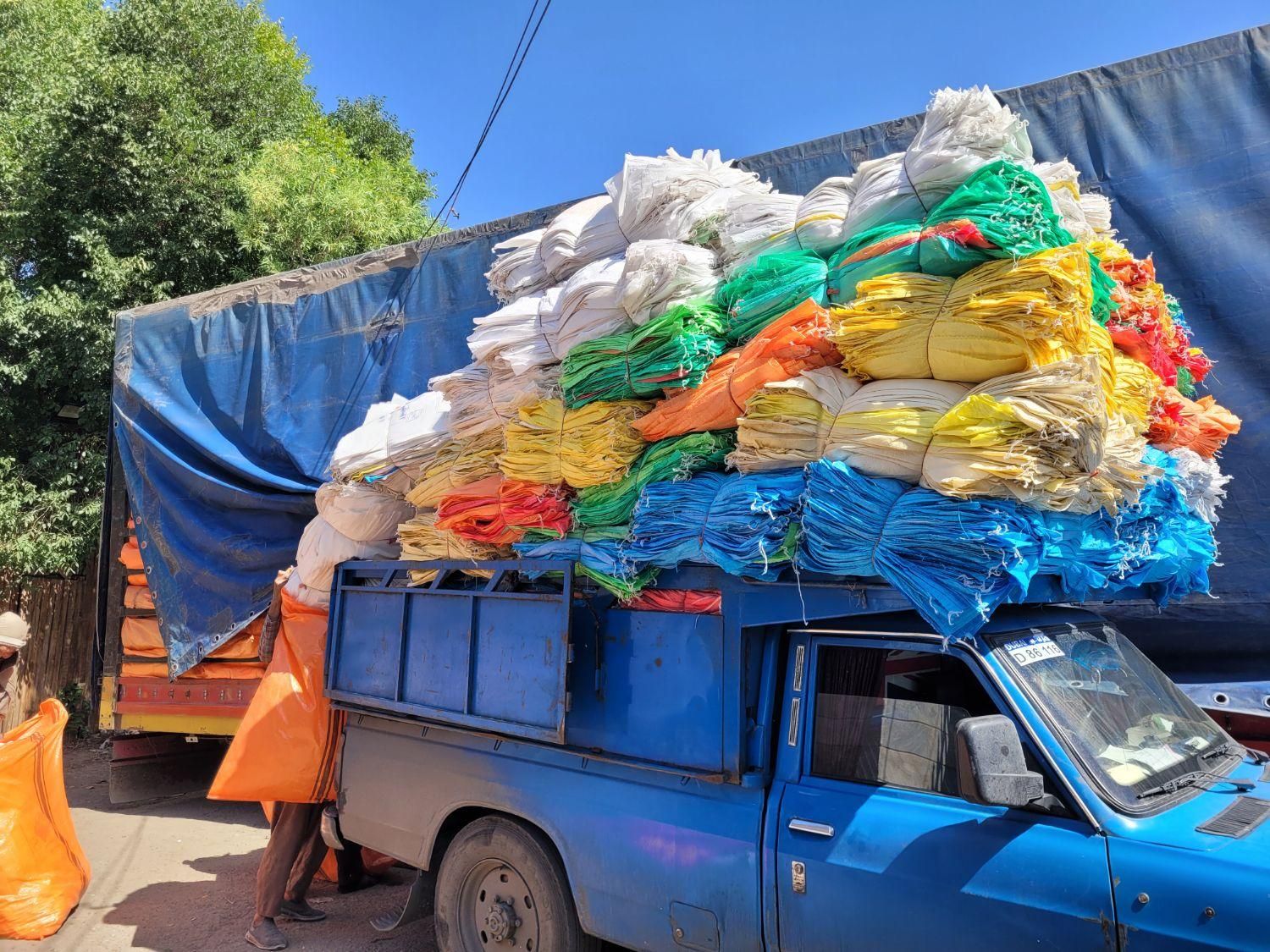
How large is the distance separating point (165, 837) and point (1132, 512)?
22.8 feet

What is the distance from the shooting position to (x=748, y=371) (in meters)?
3.26

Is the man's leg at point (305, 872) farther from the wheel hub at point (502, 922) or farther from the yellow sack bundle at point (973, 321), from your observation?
the yellow sack bundle at point (973, 321)

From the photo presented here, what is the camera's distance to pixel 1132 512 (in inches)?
120

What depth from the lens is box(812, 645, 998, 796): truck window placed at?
9.00 ft

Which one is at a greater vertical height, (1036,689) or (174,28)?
(174,28)

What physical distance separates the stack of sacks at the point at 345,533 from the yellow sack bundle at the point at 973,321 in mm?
3129

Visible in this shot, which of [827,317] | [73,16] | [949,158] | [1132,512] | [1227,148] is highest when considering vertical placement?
[73,16]

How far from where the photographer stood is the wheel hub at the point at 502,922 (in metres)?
3.66

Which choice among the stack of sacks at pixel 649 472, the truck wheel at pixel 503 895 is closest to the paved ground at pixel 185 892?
the truck wheel at pixel 503 895

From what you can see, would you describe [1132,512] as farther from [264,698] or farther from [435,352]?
[435,352]

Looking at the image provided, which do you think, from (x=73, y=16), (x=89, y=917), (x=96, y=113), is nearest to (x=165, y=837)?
(x=89, y=917)

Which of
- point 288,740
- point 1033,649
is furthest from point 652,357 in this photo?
point 288,740

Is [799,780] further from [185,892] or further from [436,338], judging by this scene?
[436,338]

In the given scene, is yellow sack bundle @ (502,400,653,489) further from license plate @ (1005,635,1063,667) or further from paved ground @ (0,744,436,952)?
paved ground @ (0,744,436,952)
